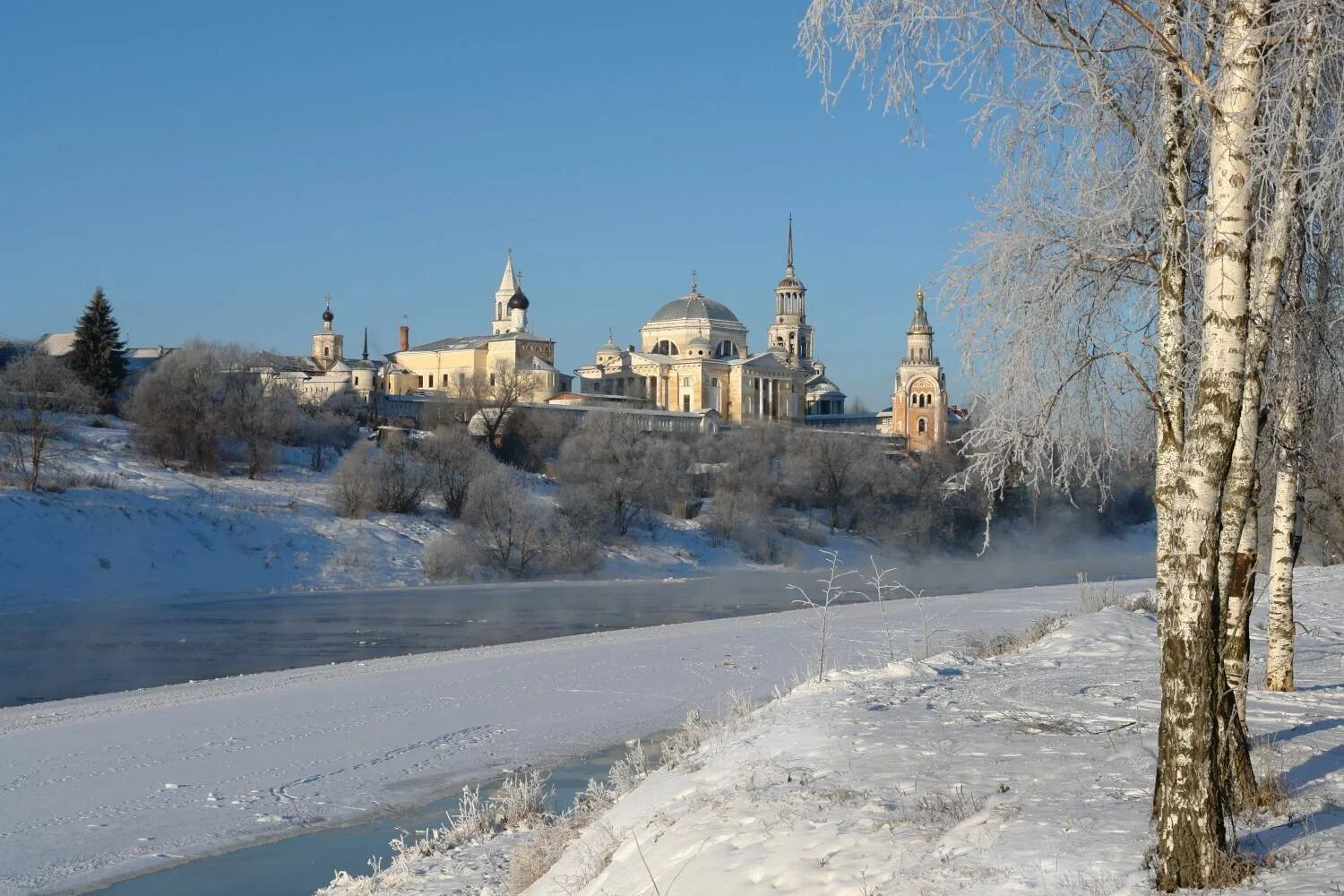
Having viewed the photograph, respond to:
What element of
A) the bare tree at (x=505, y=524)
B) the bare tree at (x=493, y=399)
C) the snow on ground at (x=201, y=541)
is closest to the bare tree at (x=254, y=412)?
the snow on ground at (x=201, y=541)

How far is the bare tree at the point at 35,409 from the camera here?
151ft

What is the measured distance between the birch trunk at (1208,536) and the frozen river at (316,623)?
17303 millimetres

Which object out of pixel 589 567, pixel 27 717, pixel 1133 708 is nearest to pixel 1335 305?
pixel 1133 708

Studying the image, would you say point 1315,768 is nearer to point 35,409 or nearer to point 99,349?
point 35,409

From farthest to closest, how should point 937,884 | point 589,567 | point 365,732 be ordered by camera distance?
point 589,567, point 365,732, point 937,884

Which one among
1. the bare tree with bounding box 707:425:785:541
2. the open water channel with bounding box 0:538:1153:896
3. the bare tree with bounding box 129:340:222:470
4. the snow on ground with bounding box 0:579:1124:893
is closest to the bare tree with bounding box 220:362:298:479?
the bare tree with bounding box 129:340:222:470

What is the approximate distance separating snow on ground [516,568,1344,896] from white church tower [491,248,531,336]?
10739cm

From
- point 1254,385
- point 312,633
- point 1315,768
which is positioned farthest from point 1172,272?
point 312,633

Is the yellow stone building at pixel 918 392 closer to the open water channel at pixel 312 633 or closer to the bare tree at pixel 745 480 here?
the bare tree at pixel 745 480

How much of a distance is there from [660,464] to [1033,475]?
51540 millimetres

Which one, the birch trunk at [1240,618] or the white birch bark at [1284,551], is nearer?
the birch trunk at [1240,618]

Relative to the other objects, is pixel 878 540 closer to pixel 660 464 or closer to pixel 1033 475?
pixel 660 464

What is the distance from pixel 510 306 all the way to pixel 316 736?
351 feet

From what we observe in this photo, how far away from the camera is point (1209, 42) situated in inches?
237
